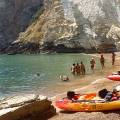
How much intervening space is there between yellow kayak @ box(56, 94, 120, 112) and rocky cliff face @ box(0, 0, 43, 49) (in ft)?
324

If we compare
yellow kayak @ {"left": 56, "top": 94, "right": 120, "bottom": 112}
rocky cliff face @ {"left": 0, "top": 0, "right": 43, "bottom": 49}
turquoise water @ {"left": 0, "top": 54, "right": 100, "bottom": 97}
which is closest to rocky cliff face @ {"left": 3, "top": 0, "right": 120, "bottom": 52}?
rocky cliff face @ {"left": 0, "top": 0, "right": 43, "bottom": 49}

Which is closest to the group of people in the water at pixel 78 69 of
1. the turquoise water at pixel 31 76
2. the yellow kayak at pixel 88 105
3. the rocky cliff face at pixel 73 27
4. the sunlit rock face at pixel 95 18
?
the turquoise water at pixel 31 76

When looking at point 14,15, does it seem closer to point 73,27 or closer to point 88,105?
point 73,27

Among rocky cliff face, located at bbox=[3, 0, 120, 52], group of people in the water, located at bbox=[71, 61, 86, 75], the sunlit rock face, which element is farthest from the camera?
rocky cliff face, located at bbox=[3, 0, 120, 52]

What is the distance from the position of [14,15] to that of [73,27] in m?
37.1

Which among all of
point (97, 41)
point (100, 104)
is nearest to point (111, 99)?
point (100, 104)

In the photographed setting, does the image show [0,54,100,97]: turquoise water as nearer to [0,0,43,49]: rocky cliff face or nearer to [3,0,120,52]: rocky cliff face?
[3,0,120,52]: rocky cliff face

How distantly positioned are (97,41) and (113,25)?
23.2 feet

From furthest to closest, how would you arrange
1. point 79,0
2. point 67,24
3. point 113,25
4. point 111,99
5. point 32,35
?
point 32,35 → point 67,24 → point 79,0 → point 113,25 → point 111,99

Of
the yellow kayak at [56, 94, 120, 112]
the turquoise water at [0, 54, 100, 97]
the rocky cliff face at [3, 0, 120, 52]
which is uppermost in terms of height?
the rocky cliff face at [3, 0, 120, 52]

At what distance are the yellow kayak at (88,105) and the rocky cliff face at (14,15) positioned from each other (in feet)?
324

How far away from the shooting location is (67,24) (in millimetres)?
98375

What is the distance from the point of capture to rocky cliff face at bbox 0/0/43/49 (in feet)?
395

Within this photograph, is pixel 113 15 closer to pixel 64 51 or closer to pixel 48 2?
pixel 64 51
